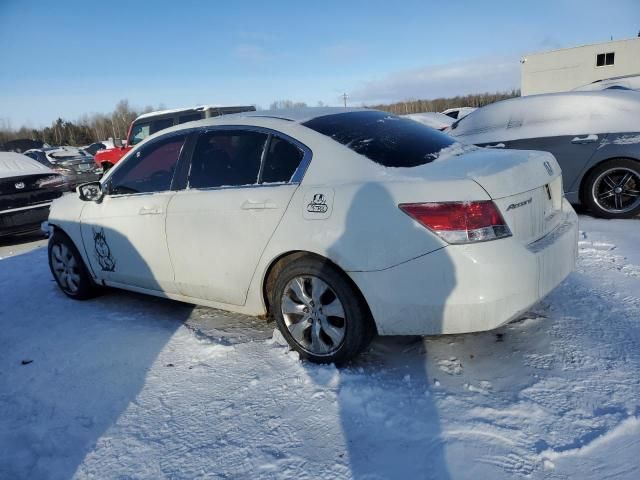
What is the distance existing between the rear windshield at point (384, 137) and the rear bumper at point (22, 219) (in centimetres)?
598

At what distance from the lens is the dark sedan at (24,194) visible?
23.4ft

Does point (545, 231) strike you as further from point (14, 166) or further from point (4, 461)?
point (14, 166)

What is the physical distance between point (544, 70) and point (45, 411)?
40093 mm

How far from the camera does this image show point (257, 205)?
306cm

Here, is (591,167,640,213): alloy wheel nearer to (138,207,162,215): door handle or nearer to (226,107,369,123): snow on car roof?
(226,107,369,123): snow on car roof

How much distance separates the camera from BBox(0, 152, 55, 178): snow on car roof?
7.44 m

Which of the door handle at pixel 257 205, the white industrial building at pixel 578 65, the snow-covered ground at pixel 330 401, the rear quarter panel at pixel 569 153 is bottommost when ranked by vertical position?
the snow-covered ground at pixel 330 401

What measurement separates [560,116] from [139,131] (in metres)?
9.42

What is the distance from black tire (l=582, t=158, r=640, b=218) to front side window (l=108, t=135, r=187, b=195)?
4906 millimetres

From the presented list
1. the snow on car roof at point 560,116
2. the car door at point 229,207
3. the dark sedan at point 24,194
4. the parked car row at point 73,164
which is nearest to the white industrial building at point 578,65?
the parked car row at point 73,164

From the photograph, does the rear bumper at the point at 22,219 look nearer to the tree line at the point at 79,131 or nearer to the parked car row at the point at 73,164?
the parked car row at the point at 73,164

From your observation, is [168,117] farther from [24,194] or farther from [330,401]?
[330,401]

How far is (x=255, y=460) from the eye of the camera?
226 centimetres

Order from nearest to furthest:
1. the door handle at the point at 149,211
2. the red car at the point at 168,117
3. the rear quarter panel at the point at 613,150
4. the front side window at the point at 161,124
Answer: the door handle at the point at 149,211 < the rear quarter panel at the point at 613,150 < the red car at the point at 168,117 < the front side window at the point at 161,124
